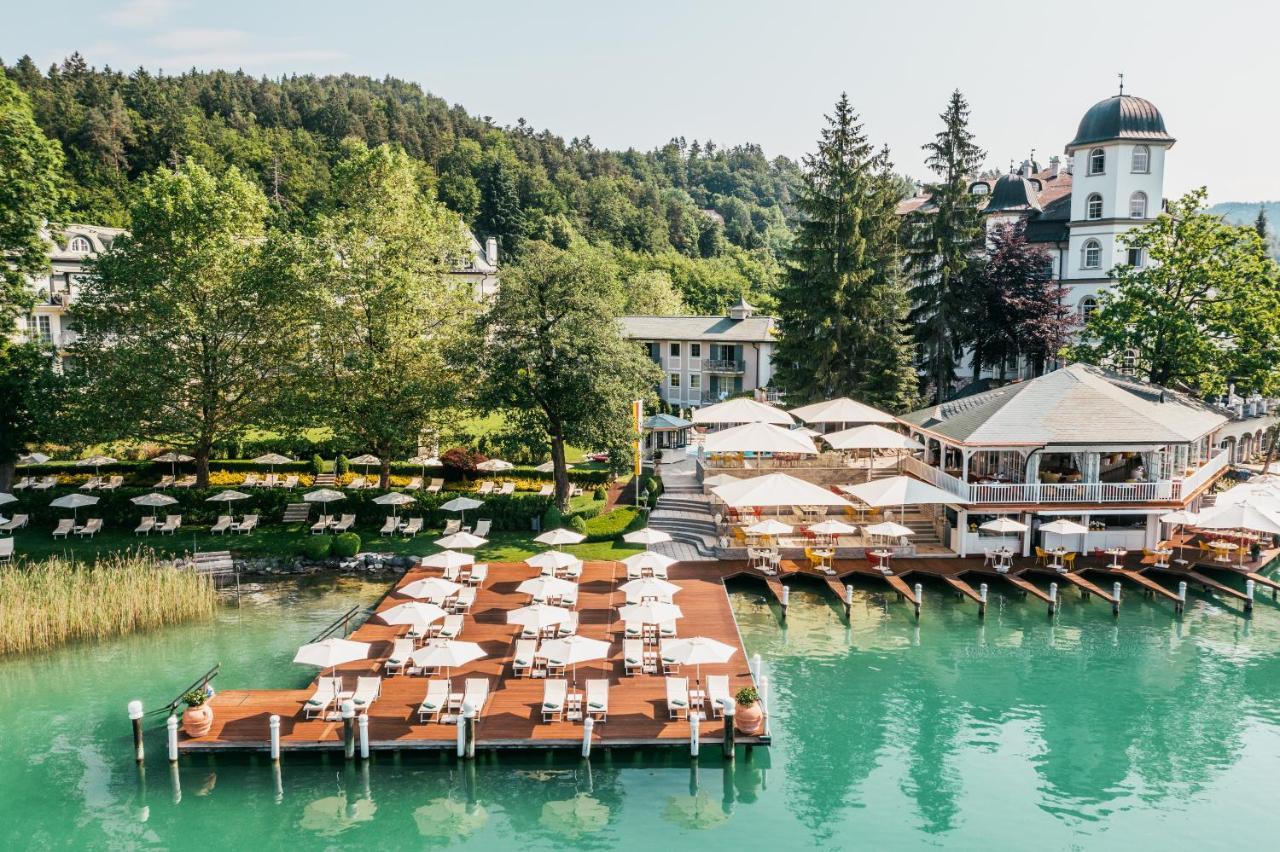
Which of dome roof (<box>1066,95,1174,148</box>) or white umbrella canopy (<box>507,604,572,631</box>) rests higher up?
dome roof (<box>1066,95,1174,148</box>)

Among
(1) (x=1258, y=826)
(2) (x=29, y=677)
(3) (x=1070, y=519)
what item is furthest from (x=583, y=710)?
(3) (x=1070, y=519)

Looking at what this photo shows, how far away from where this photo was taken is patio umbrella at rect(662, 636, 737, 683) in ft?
68.2

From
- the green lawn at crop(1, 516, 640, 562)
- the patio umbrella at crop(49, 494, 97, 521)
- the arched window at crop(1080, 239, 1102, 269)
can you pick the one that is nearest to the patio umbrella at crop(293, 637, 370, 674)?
the green lawn at crop(1, 516, 640, 562)

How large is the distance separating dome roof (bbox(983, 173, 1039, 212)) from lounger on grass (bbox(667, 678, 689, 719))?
168 ft

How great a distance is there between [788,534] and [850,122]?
970 inches

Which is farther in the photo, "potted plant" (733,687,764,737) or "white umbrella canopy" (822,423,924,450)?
"white umbrella canopy" (822,423,924,450)

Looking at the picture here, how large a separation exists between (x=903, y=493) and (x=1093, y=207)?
34304mm

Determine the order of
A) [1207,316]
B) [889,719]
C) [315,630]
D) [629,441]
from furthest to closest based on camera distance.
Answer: [1207,316] → [629,441] → [315,630] → [889,719]

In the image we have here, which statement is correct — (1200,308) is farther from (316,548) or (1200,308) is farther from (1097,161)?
(316,548)

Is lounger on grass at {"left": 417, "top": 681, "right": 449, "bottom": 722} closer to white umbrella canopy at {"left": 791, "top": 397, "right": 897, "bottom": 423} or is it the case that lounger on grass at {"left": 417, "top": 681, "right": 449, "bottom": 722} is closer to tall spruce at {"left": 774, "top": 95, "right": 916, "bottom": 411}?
white umbrella canopy at {"left": 791, "top": 397, "right": 897, "bottom": 423}

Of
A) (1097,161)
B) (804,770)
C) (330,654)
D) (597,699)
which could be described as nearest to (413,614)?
(330,654)

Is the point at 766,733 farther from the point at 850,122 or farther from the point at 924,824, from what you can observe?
the point at 850,122

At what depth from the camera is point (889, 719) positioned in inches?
874

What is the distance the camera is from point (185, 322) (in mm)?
36312
